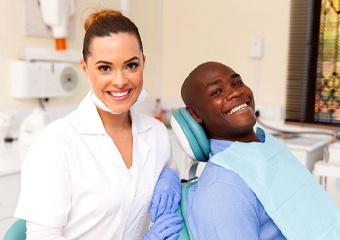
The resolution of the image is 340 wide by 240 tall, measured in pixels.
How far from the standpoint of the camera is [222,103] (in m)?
1.30

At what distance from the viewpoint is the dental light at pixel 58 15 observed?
2506 mm

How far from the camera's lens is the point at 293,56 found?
286cm

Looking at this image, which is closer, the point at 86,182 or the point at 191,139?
the point at 86,182

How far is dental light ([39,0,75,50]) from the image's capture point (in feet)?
Answer: 8.22

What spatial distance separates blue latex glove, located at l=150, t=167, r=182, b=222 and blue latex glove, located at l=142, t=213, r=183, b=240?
3 cm

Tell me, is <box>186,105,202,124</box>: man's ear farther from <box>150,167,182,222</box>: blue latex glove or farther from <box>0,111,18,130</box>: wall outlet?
<box>0,111,18,130</box>: wall outlet

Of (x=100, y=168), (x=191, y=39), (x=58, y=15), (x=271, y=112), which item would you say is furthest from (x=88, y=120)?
(x=191, y=39)

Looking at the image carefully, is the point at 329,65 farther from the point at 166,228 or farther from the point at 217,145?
the point at 166,228

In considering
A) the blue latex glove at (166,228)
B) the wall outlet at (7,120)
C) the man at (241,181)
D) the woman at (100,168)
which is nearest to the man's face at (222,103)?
the man at (241,181)

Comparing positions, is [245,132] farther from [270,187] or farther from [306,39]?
[306,39]

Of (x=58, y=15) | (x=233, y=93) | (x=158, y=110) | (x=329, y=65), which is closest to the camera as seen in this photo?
(x=233, y=93)

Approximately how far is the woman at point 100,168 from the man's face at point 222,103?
192 mm

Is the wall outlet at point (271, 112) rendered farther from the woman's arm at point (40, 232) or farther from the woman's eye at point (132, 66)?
the woman's arm at point (40, 232)

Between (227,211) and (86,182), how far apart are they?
1.27 ft
